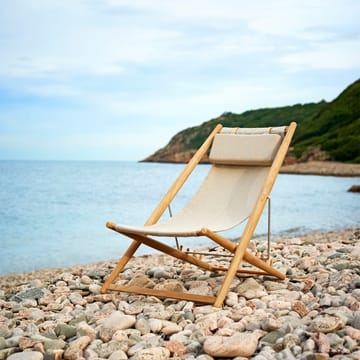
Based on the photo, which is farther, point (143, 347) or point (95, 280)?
point (95, 280)

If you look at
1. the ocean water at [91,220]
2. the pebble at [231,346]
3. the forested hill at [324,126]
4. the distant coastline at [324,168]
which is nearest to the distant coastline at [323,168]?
the distant coastline at [324,168]

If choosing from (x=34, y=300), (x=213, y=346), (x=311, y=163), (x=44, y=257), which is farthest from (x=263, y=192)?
(x=311, y=163)

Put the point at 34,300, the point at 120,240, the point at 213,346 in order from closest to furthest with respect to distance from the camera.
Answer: the point at 213,346 → the point at 34,300 → the point at 120,240

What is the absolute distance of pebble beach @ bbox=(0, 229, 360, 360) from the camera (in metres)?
2.99

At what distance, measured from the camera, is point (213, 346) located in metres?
2.98

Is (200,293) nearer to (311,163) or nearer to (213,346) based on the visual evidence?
(213,346)

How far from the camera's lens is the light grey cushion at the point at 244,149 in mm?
4730

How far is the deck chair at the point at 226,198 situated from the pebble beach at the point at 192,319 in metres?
0.16

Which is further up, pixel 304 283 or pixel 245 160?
pixel 245 160

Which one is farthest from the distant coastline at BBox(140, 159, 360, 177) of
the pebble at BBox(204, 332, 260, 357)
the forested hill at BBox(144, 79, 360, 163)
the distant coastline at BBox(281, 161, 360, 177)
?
the pebble at BBox(204, 332, 260, 357)

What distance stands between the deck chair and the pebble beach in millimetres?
160

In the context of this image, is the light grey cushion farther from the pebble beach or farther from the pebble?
the pebble

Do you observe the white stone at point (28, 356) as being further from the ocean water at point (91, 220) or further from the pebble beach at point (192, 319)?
the ocean water at point (91, 220)

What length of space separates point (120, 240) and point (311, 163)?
33946 millimetres
